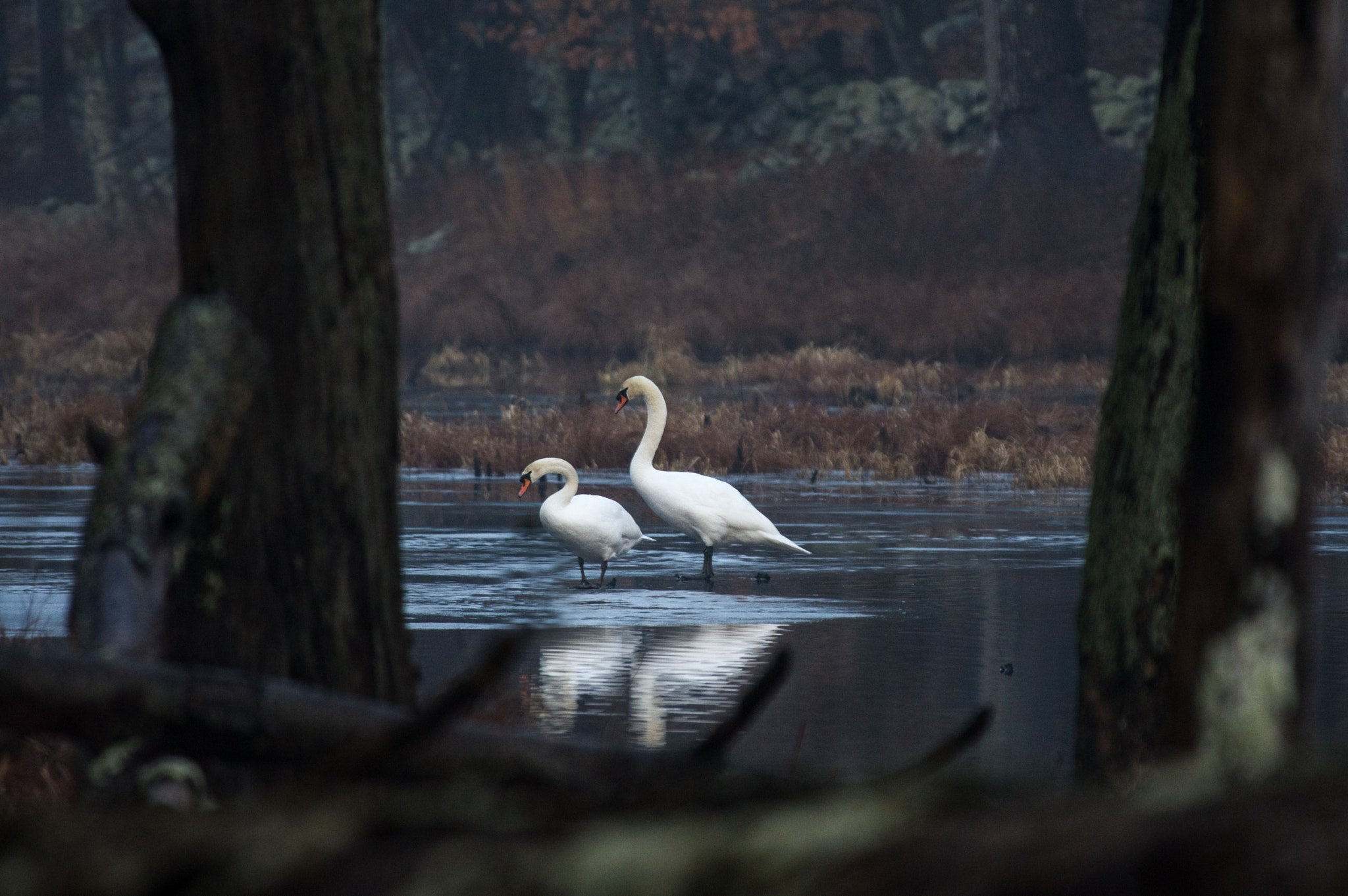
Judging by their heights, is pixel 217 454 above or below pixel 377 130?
below

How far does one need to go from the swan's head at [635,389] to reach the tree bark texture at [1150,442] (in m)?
11.0

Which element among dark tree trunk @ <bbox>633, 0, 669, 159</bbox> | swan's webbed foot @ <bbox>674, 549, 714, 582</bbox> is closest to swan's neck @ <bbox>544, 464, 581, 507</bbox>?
swan's webbed foot @ <bbox>674, 549, 714, 582</bbox>

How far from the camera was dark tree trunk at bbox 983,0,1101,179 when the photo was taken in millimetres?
37094

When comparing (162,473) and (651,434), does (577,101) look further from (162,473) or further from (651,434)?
(162,473)

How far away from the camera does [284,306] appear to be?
12.3 feet

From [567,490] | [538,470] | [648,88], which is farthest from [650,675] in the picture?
[648,88]

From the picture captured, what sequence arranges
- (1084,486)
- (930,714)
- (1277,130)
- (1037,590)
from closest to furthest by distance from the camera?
1. (1277,130)
2. (930,714)
3. (1037,590)
4. (1084,486)

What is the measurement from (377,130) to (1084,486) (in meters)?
16.5

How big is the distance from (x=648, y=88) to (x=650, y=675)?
34841mm

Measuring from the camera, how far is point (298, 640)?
12.4 ft

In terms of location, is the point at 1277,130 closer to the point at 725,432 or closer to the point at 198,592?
the point at 198,592

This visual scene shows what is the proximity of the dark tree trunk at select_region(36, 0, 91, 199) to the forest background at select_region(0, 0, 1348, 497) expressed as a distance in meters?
0.08

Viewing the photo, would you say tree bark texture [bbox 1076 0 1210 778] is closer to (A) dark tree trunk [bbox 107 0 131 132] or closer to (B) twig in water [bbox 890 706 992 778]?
(B) twig in water [bbox 890 706 992 778]

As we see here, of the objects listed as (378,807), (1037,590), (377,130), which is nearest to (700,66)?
(1037,590)
